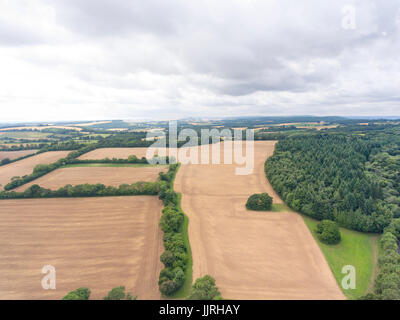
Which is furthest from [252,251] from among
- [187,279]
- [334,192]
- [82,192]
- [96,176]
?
[96,176]

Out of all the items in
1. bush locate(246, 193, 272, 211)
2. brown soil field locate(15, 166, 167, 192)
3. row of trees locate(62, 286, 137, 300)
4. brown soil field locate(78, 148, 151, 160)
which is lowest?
row of trees locate(62, 286, 137, 300)

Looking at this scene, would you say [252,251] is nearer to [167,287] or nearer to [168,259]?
[168,259]

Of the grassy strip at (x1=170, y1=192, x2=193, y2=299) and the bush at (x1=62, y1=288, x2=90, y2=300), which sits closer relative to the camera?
the bush at (x1=62, y1=288, x2=90, y2=300)

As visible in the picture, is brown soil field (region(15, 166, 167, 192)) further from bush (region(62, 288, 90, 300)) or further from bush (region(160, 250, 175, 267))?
bush (region(62, 288, 90, 300))

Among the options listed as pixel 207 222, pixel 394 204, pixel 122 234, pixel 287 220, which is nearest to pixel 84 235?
pixel 122 234

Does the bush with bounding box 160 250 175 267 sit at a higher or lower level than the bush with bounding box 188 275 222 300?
higher

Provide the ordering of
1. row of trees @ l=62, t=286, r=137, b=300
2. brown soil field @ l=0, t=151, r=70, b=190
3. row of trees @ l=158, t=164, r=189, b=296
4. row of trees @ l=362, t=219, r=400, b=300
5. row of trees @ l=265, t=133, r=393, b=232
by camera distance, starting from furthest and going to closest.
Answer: brown soil field @ l=0, t=151, r=70, b=190, row of trees @ l=265, t=133, r=393, b=232, row of trees @ l=158, t=164, r=189, b=296, row of trees @ l=362, t=219, r=400, b=300, row of trees @ l=62, t=286, r=137, b=300

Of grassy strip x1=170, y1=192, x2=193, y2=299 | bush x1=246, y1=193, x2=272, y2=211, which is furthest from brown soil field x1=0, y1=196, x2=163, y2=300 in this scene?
bush x1=246, y1=193, x2=272, y2=211
